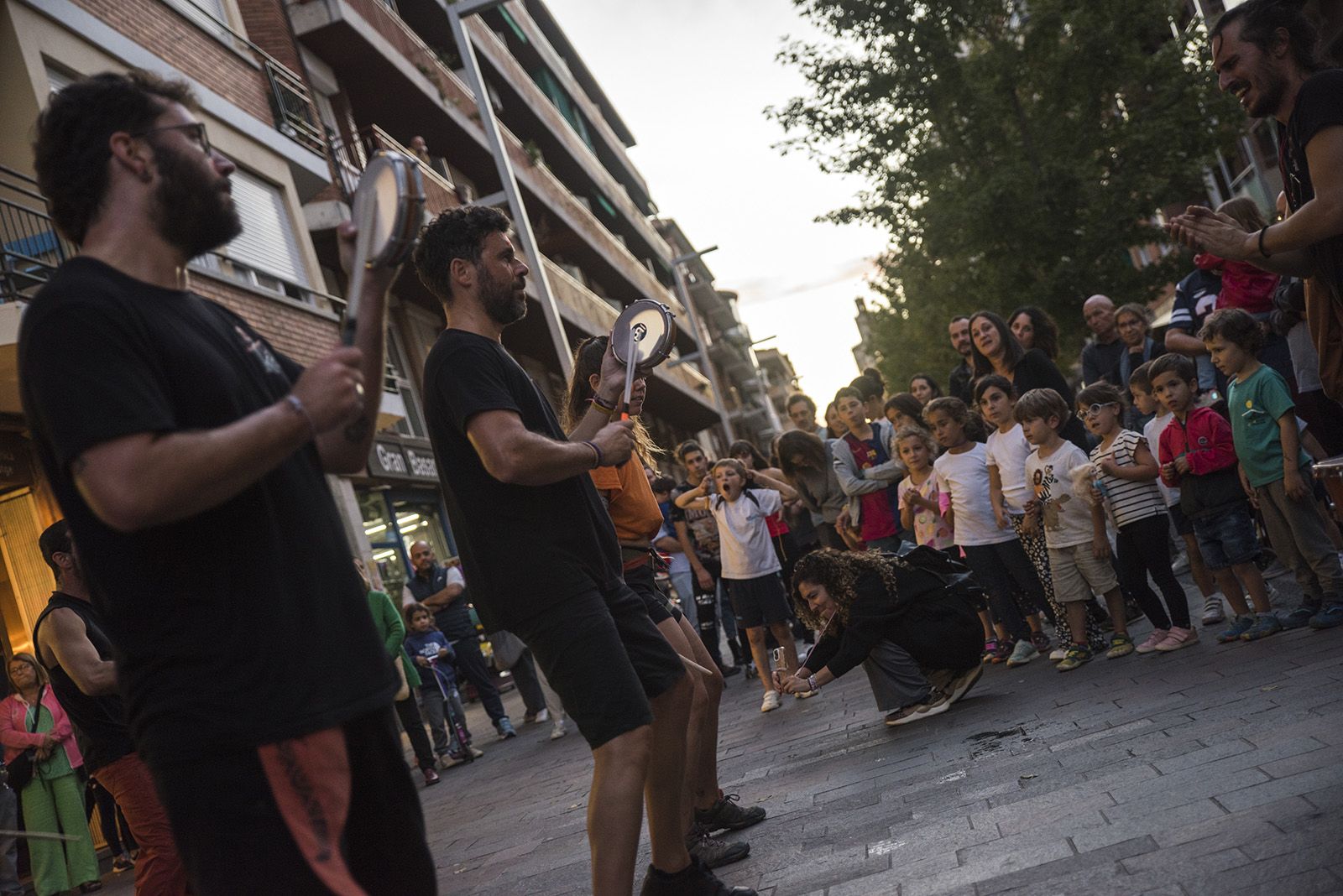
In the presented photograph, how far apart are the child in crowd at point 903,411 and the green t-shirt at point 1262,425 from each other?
372cm

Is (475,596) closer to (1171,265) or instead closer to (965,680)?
(965,680)

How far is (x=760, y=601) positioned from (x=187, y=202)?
8521 millimetres

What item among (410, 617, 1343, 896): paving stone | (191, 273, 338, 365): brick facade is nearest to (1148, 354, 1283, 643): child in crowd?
(410, 617, 1343, 896): paving stone

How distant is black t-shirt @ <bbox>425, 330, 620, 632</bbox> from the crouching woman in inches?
142

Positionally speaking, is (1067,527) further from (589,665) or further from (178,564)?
(178,564)

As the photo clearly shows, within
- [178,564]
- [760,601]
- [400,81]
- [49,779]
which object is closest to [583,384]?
[178,564]

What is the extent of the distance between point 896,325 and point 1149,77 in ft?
53.0

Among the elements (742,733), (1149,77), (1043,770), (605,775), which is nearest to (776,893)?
(605,775)

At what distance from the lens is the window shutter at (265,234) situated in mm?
16281

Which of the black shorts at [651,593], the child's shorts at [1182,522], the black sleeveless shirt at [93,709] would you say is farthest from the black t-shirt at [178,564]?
the child's shorts at [1182,522]

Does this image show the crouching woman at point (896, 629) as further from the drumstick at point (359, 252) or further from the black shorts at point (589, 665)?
the drumstick at point (359, 252)

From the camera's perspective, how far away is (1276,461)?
706 centimetres

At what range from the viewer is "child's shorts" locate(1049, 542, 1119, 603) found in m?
7.75

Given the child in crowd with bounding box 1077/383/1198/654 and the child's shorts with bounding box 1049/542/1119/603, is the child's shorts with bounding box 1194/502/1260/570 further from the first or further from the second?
the child's shorts with bounding box 1049/542/1119/603
